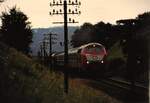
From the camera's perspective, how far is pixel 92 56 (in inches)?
1896

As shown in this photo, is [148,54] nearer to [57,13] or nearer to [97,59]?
[97,59]

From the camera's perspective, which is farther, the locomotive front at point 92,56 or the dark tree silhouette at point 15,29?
the locomotive front at point 92,56

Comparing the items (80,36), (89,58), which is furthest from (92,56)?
(80,36)

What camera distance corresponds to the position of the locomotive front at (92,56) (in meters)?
46.5

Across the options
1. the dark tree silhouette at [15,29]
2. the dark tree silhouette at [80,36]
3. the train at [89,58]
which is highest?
the dark tree silhouette at [80,36]

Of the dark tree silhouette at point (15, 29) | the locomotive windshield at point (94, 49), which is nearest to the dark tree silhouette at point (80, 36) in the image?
the dark tree silhouette at point (15, 29)

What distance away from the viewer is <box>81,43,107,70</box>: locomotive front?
46.5 meters

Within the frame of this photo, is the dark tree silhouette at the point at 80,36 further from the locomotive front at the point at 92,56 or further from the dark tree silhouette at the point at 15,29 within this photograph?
the locomotive front at the point at 92,56

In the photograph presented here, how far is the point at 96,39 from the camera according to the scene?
94500 mm

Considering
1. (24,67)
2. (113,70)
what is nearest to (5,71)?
(24,67)

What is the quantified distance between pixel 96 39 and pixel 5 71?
8092cm

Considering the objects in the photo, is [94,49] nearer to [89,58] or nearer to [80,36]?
[89,58]

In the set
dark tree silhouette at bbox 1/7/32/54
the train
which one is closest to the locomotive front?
the train

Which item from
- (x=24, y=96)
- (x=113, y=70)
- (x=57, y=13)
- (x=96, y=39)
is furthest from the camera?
(x=96, y=39)
